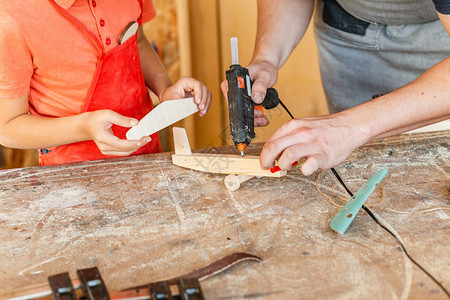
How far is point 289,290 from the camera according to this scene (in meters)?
0.95

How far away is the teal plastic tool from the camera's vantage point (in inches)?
44.3

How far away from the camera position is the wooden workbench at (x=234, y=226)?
0.98 metres

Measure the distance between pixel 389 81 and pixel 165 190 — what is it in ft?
3.74

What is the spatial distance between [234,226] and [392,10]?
3.45 feet

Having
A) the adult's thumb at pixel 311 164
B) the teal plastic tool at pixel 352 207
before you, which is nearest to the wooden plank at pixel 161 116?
the adult's thumb at pixel 311 164

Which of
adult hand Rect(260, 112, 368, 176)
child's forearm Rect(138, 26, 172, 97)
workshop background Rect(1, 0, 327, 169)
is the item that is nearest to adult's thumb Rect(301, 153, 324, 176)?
adult hand Rect(260, 112, 368, 176)

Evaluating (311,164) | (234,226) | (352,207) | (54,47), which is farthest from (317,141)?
(54,47)

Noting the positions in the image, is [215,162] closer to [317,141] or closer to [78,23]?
[317,141]

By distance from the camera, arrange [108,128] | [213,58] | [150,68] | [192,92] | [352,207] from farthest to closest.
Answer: [213,58] → [150,68] → [192,92] → [108,128] → [352,207]

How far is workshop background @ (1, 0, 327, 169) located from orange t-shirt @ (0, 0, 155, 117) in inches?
58.3

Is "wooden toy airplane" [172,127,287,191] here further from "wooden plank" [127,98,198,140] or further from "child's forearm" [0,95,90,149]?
"child's forearm" [0,95,90,149]

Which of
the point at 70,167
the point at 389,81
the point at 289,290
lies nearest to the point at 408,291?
the point at 289,290

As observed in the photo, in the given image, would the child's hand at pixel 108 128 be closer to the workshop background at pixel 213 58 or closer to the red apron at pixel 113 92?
the red apron at pixel 113 92

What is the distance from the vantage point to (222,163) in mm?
1462
